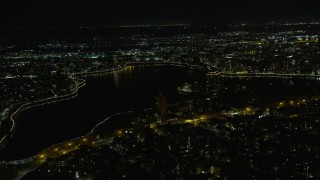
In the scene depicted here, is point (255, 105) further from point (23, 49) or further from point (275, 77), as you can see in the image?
point (23, 49)

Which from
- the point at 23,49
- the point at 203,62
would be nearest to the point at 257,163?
the point at 203,62

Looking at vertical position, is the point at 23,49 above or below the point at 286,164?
below

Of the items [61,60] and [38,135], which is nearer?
[38,135]

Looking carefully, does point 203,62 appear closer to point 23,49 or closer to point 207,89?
point 207,89

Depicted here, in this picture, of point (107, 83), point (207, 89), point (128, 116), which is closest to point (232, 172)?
point (128, 116)

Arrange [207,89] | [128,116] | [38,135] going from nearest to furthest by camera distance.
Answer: [38,135]
[128,116]
[207,89]

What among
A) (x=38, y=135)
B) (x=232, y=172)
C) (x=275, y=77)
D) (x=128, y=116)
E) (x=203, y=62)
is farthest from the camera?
(x=203, y=62)
